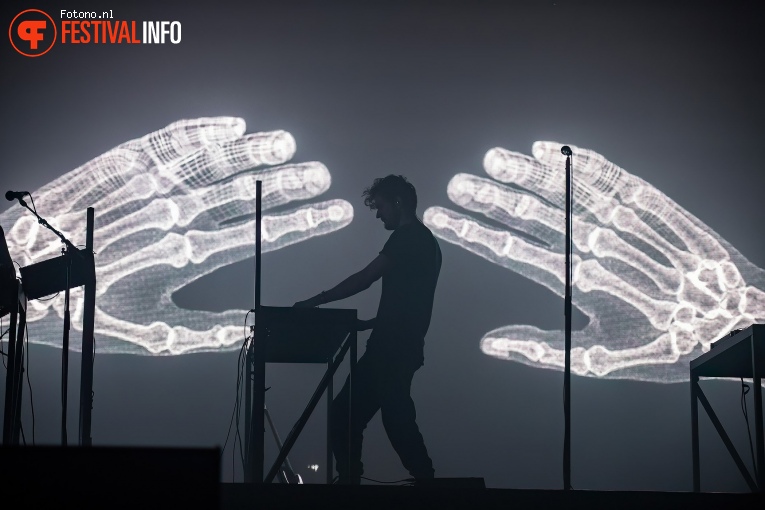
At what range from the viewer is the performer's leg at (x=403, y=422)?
3.87 m

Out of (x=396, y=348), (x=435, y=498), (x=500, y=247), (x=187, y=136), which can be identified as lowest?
(x=435, y=498)

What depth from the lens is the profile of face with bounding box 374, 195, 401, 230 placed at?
4.16 metres

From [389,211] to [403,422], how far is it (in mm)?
869

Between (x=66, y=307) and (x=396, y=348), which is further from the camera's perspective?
(x=66, y=307)

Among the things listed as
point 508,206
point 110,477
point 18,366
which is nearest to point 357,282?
point 18,366

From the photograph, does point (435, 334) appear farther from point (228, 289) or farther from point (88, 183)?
point (88, 183)

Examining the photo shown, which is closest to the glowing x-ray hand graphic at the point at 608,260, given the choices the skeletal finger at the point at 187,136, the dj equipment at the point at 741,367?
the dj equipment at the point at 741,367

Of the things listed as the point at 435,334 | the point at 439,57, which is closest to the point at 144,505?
the point at 435,334

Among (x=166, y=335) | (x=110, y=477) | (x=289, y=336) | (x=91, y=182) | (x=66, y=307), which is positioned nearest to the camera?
(x=110, y=477)

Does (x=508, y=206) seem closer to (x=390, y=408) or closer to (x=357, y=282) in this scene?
(x=357, y=282)

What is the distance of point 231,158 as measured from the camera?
5.78 meters

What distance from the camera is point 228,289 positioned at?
562 cm

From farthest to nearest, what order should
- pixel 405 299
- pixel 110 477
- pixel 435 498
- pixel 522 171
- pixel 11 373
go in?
pixel 522 171, pixel 405 299, pixel 11 373, pixel 435 498, pixel 110 477

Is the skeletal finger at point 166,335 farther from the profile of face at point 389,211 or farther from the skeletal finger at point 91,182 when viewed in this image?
the profile of face at point 389,211
